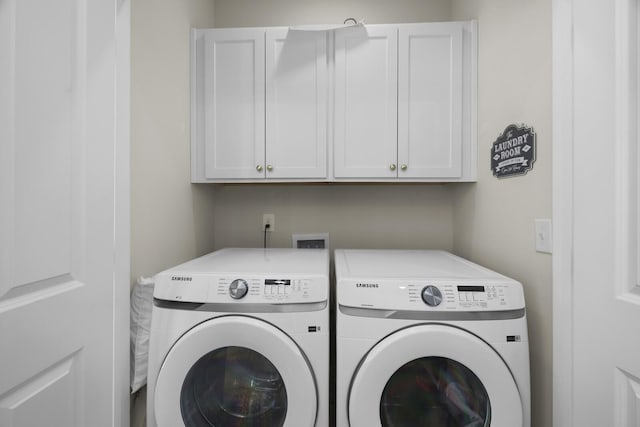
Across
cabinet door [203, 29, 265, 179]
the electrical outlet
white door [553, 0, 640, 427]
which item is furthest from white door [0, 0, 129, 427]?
white door [553, 0, 640, 427]

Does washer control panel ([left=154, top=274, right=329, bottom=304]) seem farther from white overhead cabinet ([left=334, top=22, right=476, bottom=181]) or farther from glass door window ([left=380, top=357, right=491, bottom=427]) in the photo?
white overhead cabinet ([left=334, top=22, right=476, bottom=181])

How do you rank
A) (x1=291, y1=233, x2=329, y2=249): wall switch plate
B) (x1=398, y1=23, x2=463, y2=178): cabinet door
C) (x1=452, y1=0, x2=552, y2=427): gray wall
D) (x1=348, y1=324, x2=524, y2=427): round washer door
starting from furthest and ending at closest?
(x1=291, y1=233, x2=329, y2=249): wall switch plate → (x1=398, y1=23, x2=463, y2=178): cabinet door → (x1=452, y1=0, x2=552, y2=427): gray wall → (x1=348, y1=324, x2=524, y2=427): round washer door

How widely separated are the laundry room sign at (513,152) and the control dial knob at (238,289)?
3.88 feet

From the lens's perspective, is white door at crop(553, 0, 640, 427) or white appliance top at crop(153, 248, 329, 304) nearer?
white door at crop(553, 0, 640, 427)

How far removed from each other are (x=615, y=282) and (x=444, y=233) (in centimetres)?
106

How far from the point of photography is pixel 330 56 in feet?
5.02

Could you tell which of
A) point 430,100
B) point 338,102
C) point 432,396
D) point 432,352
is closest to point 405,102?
point 430,100

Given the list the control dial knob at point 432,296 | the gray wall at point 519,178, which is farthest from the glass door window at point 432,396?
the gray wall at point 519,178

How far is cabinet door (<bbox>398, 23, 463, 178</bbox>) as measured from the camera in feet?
4.89

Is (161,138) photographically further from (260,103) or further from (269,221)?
(269,221)

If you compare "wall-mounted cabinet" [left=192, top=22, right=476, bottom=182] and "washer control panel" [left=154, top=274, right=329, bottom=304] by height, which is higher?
"wall-mounted cabinet" [left=192, top=22, right=476, bottom=182]

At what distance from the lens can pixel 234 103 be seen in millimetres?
1552

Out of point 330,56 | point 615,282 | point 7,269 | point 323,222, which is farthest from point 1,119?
point 615,282

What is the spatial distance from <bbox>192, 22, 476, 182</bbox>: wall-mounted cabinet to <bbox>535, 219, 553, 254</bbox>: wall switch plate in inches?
20.7
